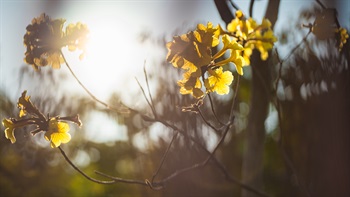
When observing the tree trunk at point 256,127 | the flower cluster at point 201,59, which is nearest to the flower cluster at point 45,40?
the flower cluster at point 201,59

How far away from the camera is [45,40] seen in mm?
1305

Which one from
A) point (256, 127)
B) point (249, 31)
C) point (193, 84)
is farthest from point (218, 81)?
point (256, 127)

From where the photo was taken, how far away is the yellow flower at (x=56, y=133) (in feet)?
3.86

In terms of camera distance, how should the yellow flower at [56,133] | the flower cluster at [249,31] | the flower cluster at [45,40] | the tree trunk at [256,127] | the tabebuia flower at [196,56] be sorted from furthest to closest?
the tree trunk at [256,127] < the flower cluster at [249,31] < the flower cluster at [45,40] < the yellow flower at [56,133] < the tabebuia flower at [196,56]

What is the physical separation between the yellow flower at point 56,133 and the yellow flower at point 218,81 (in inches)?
17.6

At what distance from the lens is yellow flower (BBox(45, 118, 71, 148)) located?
1.18 m

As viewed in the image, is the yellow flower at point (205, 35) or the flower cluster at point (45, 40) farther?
the flower cluster at point (45, 40)

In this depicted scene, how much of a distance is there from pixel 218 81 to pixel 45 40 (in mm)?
589

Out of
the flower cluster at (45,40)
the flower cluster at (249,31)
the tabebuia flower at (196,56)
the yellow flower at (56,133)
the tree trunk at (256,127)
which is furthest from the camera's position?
the tree trunk at (256,127)

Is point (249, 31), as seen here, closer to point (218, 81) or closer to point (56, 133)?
point (218, 81)

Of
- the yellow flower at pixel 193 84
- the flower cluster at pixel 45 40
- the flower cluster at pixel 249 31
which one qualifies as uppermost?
the flower cluster at pixel 249 31

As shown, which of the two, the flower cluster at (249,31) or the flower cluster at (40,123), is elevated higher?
the flower cluster at (249,31)

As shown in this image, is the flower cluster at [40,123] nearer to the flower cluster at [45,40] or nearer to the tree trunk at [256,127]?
the flower cluster at [45,40]

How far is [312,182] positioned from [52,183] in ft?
13.9
